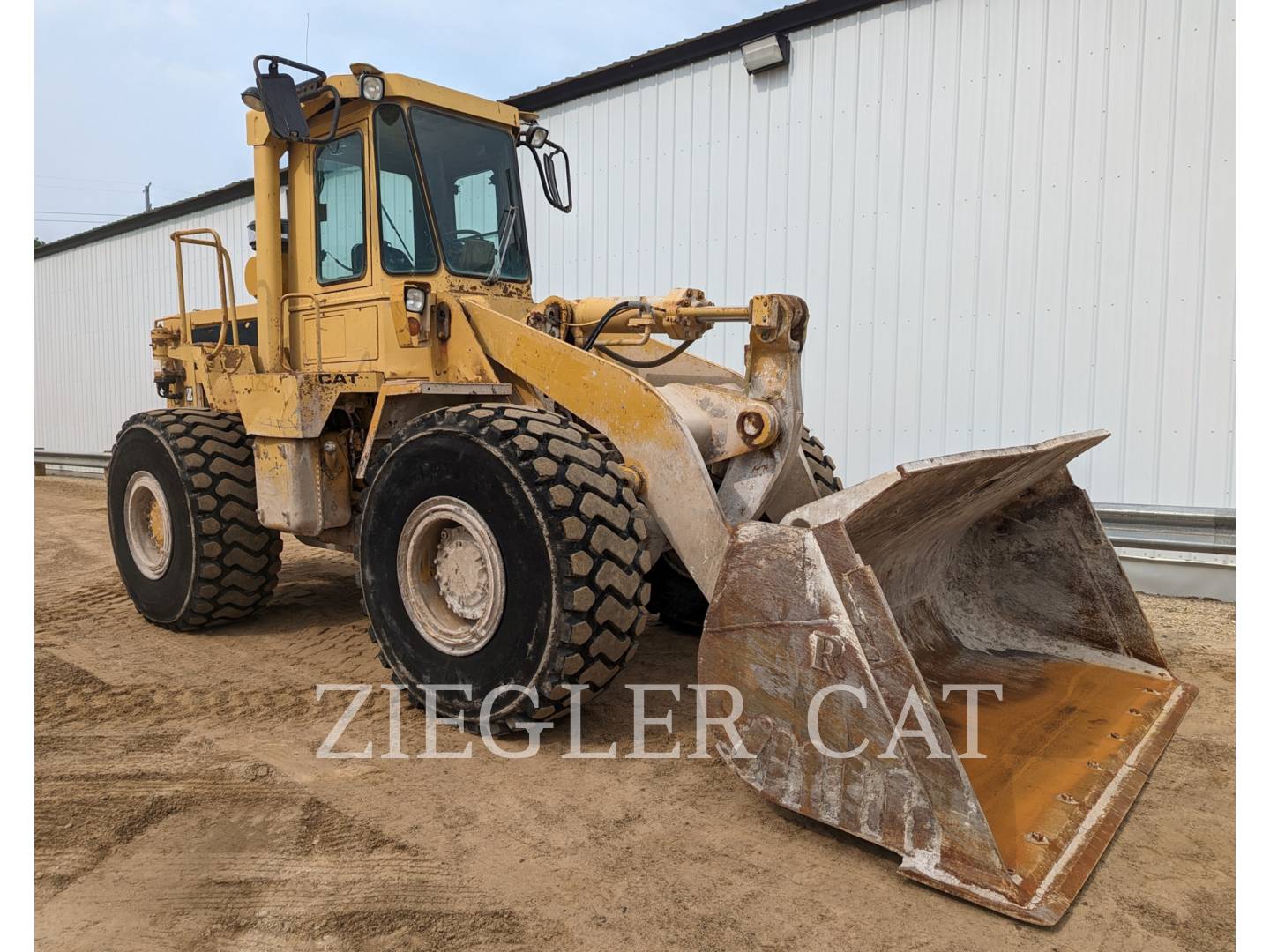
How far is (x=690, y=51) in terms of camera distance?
772cm

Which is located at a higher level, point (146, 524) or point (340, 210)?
point (340, 210)

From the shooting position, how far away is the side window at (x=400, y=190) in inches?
173

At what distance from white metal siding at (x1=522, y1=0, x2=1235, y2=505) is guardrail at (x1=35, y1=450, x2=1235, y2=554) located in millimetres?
111

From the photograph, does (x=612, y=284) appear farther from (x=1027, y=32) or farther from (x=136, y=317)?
(x=136, y=317)

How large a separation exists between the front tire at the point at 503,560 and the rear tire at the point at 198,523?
1587 millimetres

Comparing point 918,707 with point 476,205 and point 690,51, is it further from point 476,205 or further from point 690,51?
point 690,51

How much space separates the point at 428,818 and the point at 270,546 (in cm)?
280

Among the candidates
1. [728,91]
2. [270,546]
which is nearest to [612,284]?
[728,91]

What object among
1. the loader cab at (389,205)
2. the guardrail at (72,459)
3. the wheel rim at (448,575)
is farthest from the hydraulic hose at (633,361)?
the guardrail at (72,459)

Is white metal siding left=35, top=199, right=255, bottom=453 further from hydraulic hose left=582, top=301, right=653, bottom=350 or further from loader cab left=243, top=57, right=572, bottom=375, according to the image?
hydraulic hose left=582, top=301, right=653, bottom=350

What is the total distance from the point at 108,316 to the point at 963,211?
1520cm

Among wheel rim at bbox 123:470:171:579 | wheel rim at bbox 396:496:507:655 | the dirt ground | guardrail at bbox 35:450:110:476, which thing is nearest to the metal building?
the dirt ground

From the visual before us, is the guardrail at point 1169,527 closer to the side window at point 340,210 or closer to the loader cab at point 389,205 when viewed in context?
the loader cab at point 389,205

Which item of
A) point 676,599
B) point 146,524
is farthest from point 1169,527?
point 146,524
